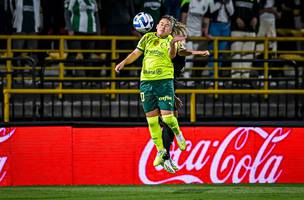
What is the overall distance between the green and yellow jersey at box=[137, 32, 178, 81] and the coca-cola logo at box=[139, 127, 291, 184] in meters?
2.53

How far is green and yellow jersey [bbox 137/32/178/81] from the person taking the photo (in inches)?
708

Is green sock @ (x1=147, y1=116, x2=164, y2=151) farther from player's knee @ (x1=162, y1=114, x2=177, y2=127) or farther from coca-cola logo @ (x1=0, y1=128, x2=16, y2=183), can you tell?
coca-cola logo @ (x1=0, y1=128, x2=16, y2=183)

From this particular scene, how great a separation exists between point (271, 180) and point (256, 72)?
4.81 m

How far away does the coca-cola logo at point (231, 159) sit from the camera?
66.8ft

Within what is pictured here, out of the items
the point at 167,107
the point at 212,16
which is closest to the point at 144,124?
the point at 167,107

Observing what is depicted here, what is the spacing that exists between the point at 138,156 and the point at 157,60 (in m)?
2.80

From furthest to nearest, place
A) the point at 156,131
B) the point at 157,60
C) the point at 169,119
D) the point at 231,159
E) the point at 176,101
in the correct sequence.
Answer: the point at 231,159 → the point at 176,101 → the point at 156,131 → the point at 169,119 → the point at 157,60

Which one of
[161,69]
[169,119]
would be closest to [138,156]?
[169,119]

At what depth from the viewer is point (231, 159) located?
20.5 meters

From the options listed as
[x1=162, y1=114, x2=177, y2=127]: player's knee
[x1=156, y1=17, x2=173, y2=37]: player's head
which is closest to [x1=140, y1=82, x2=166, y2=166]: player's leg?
[x1=162, y1=114, x2=177, y2=127]: player's knee

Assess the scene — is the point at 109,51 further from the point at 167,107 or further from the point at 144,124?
the point at 167,107

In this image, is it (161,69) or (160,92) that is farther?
(160,92)

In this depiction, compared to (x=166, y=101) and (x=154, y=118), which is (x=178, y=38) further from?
(x=154, y=118)

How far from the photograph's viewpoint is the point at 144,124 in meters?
20.3
